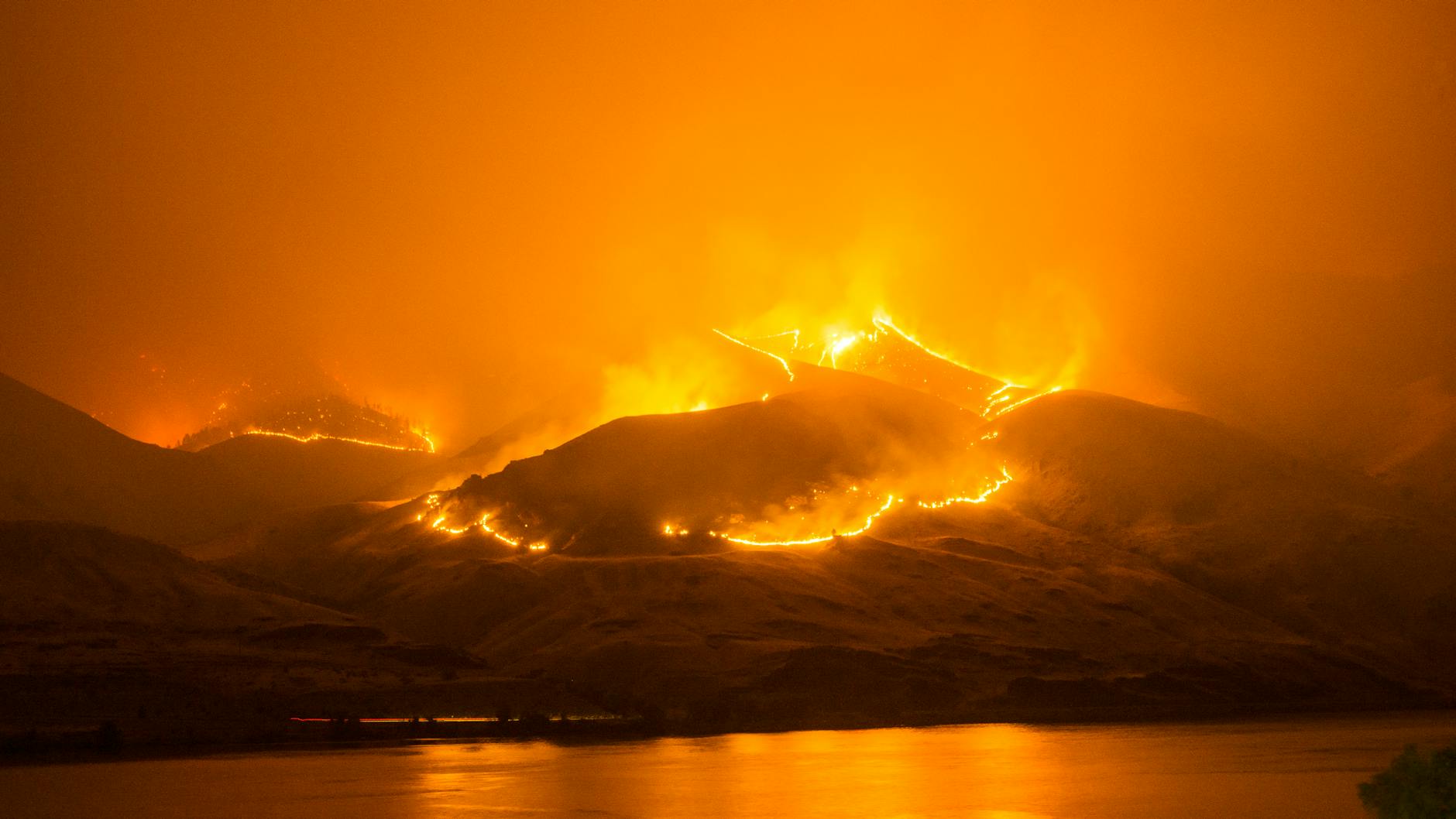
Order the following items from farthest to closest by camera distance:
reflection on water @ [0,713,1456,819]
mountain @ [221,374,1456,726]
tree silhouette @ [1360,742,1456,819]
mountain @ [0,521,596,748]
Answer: mountain @ [221,374,1456,726] → mountain @ [0,521,596,748] → reflection on water @ [0,713,1456,819] → tree silhouette @ [1360,742,1456,819]

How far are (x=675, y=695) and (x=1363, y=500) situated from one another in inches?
4875

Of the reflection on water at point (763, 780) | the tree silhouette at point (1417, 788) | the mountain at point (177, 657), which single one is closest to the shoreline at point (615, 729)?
the mountain at point (177, 657)

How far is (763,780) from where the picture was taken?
7194 cm

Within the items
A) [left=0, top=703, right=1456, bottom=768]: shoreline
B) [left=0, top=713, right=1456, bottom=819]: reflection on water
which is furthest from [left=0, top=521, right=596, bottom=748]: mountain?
[left=0, top=713, right=1456, bottom=819]: reflection on water

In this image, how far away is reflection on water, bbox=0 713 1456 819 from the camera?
2331 inches

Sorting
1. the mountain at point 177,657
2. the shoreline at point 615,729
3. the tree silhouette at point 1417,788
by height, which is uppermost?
the mountain at point 177,657

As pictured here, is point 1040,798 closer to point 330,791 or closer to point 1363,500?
point 330,791

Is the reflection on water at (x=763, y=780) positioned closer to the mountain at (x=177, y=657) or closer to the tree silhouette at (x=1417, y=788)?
the mountain at (x=177, y=657)

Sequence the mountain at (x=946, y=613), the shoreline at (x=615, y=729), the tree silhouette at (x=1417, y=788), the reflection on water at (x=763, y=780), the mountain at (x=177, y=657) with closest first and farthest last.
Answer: the tree silhouette at (x=1417, y=788)
the reflection on water at (x=763, y=780)
the shoreline at (x=615, y=729)
the mountain at (x=177, y=657)
the mountain at (x=946, y=613)

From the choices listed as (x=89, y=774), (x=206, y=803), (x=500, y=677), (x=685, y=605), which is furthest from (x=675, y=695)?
(x=206, y=803)

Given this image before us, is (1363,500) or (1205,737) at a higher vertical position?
(1363,500)

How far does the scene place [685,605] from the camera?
6142 inches

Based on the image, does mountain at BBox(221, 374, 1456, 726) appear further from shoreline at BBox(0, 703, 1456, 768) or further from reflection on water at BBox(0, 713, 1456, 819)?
reflection on water at BBox(0, 713, 1456, 819)

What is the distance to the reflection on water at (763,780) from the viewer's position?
194ft
